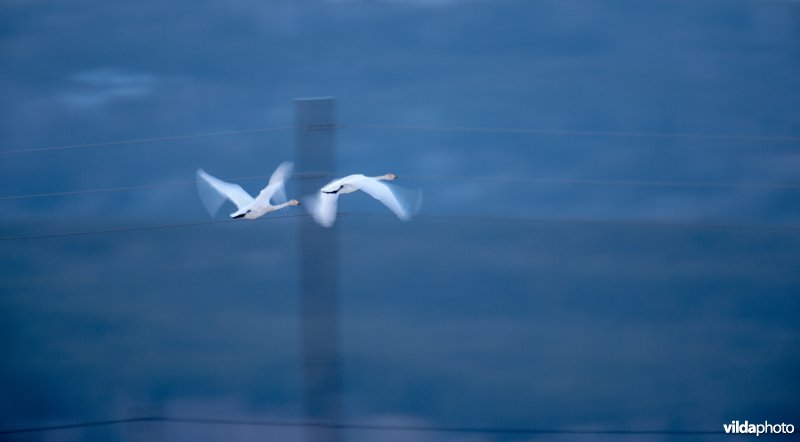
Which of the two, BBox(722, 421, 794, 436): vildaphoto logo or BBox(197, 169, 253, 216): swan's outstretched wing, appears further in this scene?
BBox(722, 421, 794, 436): vildaphoto logo

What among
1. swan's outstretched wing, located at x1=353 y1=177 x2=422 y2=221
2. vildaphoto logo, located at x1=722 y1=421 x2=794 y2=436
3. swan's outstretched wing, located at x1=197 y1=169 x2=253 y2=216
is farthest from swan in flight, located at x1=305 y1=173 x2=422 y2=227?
vildaphoto logo, located at x1=722 y1=421 x2=794 y2=436

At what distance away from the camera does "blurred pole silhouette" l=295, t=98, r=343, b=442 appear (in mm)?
3297

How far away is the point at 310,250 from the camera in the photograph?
10.8 ft

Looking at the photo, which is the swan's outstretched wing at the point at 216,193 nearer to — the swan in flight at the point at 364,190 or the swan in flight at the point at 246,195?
the swan in flight at the point at 246,195

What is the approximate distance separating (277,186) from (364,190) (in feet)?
1.17

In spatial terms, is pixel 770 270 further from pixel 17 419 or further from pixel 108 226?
pixel 17 419

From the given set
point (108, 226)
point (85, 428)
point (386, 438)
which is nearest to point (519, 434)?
point (386, 438)

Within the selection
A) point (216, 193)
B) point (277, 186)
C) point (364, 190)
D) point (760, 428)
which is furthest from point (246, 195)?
point (760, 428)

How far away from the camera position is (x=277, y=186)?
3.76 m

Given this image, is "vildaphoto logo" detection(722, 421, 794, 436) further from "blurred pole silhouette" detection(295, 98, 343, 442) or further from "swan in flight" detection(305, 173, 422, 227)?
"blurred pole silhouette" detection(295, 98, 343, 442)

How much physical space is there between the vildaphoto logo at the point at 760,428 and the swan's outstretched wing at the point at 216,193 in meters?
2.45

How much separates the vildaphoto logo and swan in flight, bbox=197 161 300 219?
2.30 metres

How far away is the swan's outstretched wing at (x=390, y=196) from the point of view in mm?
3689

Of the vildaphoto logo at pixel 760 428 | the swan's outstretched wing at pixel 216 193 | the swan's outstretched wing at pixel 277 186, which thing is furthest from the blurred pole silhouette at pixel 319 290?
the vildaphoto logo at pixel 760 428
